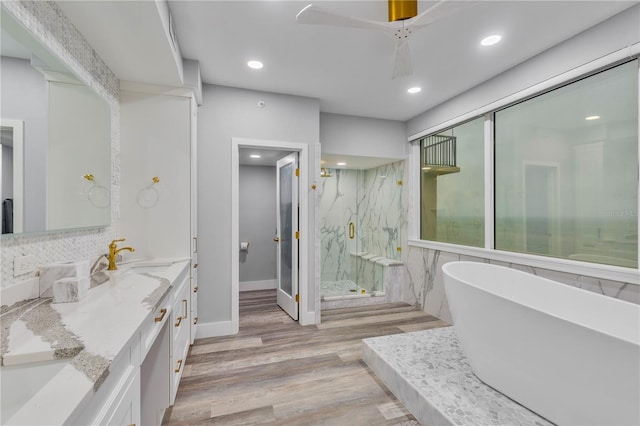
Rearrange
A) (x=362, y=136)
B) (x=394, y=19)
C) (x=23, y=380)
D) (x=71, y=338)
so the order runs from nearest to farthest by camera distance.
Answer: (x=23, y=380) < (x=71, y=338) < (x=394, y=19) < (x=362, y=136)

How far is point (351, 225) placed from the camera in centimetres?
506

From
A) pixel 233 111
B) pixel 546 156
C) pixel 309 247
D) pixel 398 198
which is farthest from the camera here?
pixel 398 198

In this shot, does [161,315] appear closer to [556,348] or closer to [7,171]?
[7,171]

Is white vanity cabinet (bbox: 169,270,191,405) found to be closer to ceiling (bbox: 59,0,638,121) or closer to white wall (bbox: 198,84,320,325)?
white wall (bbox: 198,84,320,325)

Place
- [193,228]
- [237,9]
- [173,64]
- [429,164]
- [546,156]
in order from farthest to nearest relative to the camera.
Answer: [429,164], [193,228], [546,156], [173,64], [237,9]

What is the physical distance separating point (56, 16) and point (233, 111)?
1.55 metres

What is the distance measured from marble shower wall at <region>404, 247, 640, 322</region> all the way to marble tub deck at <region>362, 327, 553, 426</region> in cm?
88

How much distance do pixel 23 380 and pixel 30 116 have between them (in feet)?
3.69

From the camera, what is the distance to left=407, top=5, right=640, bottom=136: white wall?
184cm

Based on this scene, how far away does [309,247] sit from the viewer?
3.21m

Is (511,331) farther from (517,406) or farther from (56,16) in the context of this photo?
(56,16)

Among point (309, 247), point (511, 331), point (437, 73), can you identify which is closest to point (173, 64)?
point (309, 247)

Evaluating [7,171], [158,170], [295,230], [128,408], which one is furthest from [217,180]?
[128,408]


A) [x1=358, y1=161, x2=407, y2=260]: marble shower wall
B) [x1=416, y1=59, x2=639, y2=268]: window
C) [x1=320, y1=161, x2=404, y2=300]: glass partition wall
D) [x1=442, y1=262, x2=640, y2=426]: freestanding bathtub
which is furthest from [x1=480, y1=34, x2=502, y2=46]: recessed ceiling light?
[x1=320, y1=161, x2=404, y2=300]: glass partition wall
